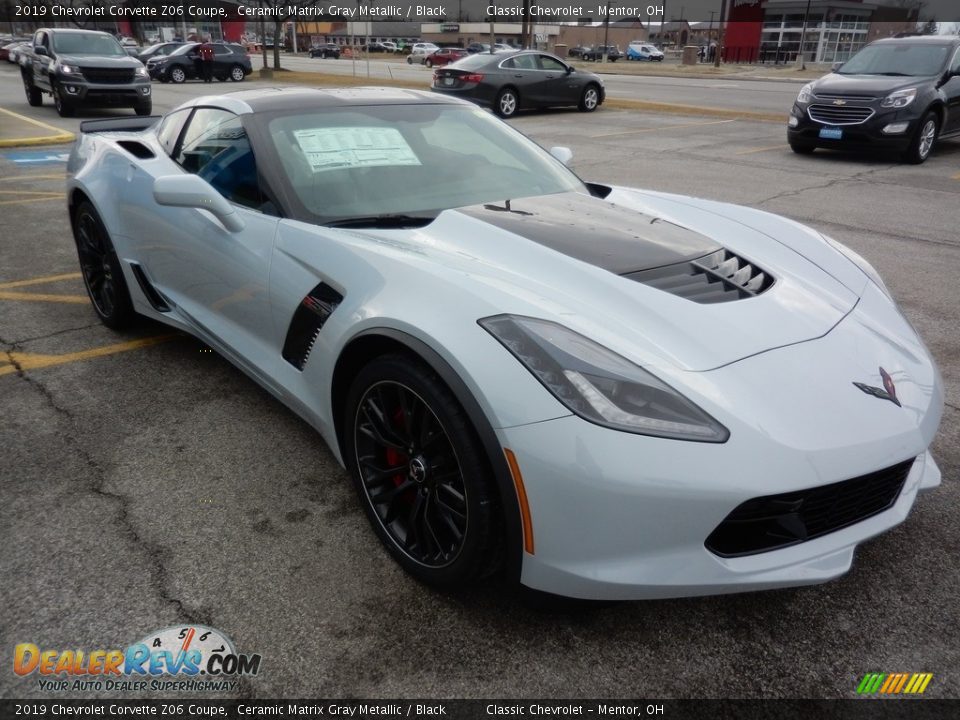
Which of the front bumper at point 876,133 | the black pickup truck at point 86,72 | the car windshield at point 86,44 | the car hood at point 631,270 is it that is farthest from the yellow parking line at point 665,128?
the car hood at point 631,270

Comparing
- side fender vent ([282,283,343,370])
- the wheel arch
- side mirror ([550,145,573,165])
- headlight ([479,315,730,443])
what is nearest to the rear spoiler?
side mirror ([550,145,573,165])

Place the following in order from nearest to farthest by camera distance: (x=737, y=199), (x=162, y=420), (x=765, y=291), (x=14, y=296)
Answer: (x=765, y=291), (x=162, y=420), (x=14, y=296), (x=737, y=199)

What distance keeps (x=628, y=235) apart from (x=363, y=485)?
1.29 meters

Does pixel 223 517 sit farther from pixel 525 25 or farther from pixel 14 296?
pixel 525 25

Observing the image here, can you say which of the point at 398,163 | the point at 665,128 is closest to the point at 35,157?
the point at 398,163

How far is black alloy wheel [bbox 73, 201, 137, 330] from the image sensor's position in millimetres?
3984

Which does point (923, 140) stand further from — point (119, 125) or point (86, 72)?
point (86, 72)

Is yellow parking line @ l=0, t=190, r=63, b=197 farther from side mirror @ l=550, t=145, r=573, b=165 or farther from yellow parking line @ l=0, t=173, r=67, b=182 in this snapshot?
side mirror @ l=550, t=145, r=573, b=165

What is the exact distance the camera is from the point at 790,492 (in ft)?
5.73

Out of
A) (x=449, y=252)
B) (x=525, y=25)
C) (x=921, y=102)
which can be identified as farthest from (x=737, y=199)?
(x=525, y=25)

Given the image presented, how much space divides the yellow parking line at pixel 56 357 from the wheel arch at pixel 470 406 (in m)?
2.32

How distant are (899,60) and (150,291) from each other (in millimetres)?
10850

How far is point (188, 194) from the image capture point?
2.79 m

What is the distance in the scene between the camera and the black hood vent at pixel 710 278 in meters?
2.32
